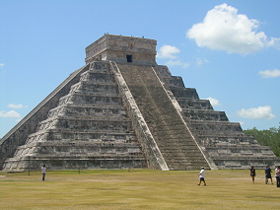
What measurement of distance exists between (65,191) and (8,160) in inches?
779

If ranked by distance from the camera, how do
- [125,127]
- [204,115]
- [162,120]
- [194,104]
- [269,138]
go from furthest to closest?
1. [269,138]
2. [194,104]
3. [204,115]
4. [162,120]
5. [125,127]

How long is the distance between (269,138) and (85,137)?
1871 inches

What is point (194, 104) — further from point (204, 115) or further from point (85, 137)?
point (85, 137)

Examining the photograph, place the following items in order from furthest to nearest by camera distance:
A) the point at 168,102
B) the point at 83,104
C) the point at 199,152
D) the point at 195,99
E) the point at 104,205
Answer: the point at 195,99 → the point at 168,102 → the point at 83,104 → the point at 199,152 → the point at 104,205

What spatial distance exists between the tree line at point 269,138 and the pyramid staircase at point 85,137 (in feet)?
110

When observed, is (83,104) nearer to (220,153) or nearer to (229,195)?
(220,153)

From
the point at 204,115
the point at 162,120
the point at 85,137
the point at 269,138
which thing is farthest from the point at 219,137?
the point at 269,138

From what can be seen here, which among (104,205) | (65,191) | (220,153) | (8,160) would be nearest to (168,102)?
(220,153)

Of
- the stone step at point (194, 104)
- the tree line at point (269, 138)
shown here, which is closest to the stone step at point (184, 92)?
the stone step at point (194, 104)

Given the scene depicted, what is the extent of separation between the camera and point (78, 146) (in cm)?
3575

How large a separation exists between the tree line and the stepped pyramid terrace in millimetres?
24569

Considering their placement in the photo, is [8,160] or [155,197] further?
[8,160]

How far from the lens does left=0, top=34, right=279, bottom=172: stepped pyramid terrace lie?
35688 mm

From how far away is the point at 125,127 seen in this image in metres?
40.0
